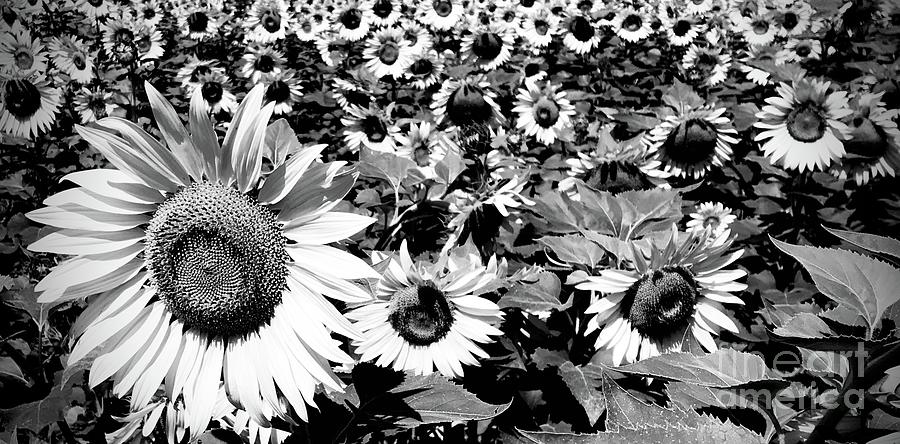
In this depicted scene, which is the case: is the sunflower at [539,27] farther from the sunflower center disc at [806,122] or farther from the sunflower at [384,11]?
the sunflower center disc at [806,122]

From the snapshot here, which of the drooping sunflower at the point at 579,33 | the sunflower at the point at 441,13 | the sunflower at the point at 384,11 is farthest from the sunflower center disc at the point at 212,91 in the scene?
the drooping sunflower at the point at 579,33

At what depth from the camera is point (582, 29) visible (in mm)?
4051

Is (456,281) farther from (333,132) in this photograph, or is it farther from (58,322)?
(333,132)

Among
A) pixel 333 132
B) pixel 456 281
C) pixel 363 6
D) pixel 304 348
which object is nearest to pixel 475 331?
pixel 456 281

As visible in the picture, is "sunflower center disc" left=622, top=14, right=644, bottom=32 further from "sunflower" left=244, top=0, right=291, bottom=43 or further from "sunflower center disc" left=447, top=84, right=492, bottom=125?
"sunflower" left=244, top=0, right=291, bottom=43

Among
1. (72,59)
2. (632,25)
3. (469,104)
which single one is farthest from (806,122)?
(72,59)

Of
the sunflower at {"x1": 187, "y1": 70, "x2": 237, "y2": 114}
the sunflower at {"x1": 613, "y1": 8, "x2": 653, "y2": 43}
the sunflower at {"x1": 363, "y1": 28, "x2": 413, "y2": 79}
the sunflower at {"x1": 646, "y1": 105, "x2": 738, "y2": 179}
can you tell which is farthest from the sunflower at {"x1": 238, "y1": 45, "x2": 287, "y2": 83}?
the sunflower at {"x1": 646, "y1": 105, "x2": 738, "y2": 179}

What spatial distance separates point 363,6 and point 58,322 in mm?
4119

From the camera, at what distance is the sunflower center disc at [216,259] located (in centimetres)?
69

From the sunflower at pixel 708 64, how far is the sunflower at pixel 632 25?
1.46 ft

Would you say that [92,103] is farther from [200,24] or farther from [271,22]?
[200,24]

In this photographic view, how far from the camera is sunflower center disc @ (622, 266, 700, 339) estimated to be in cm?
108

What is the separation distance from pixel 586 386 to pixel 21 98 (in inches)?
148

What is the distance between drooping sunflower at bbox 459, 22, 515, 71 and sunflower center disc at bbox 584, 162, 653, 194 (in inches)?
83.1
